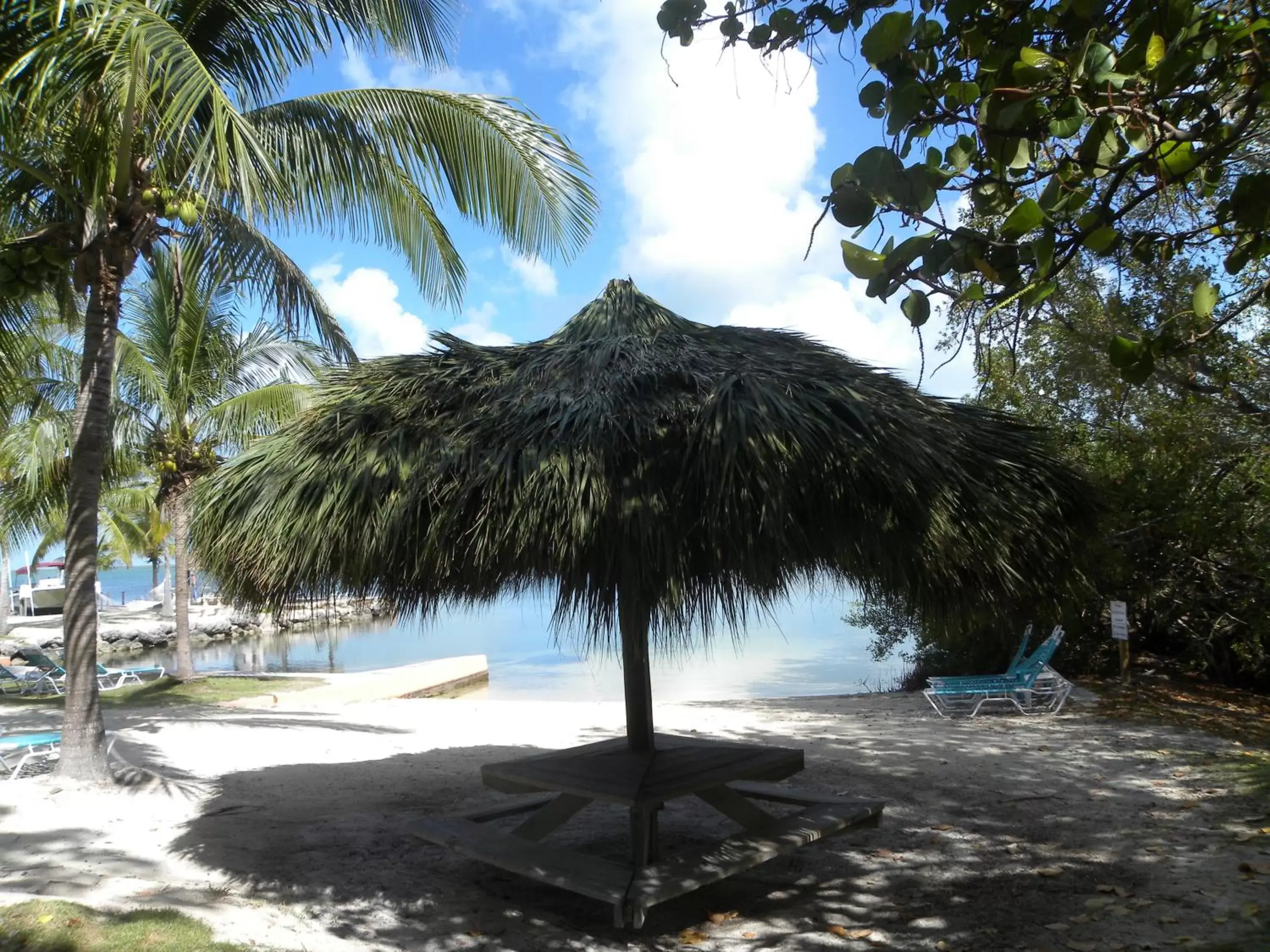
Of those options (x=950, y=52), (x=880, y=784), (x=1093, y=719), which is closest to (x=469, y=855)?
(x=880, y=784)

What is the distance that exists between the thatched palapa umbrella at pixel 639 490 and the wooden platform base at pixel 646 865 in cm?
67

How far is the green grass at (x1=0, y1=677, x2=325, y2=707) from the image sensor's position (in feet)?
43.3

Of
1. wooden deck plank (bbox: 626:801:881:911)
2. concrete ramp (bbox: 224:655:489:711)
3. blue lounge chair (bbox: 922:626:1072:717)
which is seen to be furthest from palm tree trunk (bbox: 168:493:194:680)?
wooden deck plank (bbox: 626:801:881:911)

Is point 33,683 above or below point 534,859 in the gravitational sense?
below

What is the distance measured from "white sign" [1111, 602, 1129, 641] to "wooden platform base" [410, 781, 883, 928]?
598cm

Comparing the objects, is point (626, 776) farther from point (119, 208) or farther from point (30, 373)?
point (30, 373)

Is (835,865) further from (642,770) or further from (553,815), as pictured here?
(553,815)

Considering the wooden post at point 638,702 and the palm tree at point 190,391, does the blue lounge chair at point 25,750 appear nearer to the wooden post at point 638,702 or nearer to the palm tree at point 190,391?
the wooden post at point 638,702

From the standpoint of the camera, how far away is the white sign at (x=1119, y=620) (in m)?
10.3

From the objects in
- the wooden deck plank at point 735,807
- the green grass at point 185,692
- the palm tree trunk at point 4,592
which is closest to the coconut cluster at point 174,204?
the wooden deck plank at point 735,807

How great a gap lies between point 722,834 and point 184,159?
237 inches

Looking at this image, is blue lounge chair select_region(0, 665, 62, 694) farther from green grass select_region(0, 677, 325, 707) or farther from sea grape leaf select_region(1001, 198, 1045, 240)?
sea grape leaf select_region(1001, 198, 1045, 240)

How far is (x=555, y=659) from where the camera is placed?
2566cm

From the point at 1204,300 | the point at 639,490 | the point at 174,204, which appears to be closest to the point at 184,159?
the point at 174,204
